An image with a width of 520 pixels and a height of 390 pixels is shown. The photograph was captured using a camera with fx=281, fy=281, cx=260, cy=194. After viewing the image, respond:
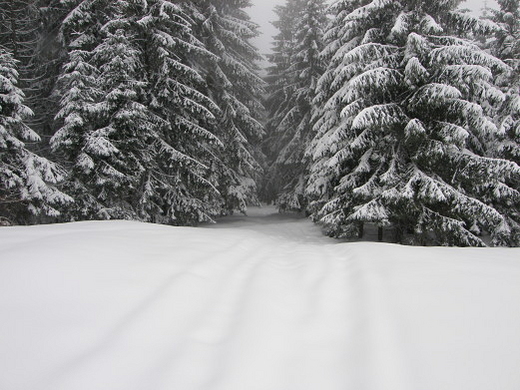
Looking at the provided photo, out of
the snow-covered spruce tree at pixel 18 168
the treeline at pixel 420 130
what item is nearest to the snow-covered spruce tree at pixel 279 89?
the treeline at pixel 420 130

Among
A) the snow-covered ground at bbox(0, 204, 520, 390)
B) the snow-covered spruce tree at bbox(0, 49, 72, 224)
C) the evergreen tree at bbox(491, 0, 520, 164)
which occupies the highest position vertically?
the evergreen tree at bbox(491, 0, 520, 164)

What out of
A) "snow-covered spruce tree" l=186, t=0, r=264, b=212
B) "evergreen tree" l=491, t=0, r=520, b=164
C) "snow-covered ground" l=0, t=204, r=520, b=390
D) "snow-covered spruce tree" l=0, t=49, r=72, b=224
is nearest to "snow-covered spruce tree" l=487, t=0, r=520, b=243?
"evergreen tree" l=491, t=0, r=520, b=164

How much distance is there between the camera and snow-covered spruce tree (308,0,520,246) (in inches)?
288

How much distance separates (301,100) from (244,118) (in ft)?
14.3

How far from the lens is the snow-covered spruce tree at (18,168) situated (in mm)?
7781

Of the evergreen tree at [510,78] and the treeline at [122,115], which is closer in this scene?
the treeline at [122,115]

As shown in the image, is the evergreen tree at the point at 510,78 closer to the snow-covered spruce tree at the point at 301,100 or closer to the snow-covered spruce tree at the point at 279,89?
the snow-covered spruce tree at the point at 301,100

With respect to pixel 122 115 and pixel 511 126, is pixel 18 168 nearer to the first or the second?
pixel 122 115

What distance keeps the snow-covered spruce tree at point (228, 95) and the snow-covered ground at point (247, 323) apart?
10516mm

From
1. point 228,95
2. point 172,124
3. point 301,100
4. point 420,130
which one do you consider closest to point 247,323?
point 420,130

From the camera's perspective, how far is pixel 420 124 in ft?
24.3

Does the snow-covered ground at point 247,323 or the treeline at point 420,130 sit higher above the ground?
the treeline at point 420,130

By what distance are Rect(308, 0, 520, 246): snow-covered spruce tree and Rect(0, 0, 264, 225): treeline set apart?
20.5 feet

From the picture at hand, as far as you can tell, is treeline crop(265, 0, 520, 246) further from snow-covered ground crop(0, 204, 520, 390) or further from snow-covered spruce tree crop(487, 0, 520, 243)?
snow-covered ground crop(0, 204, 520, 390)
